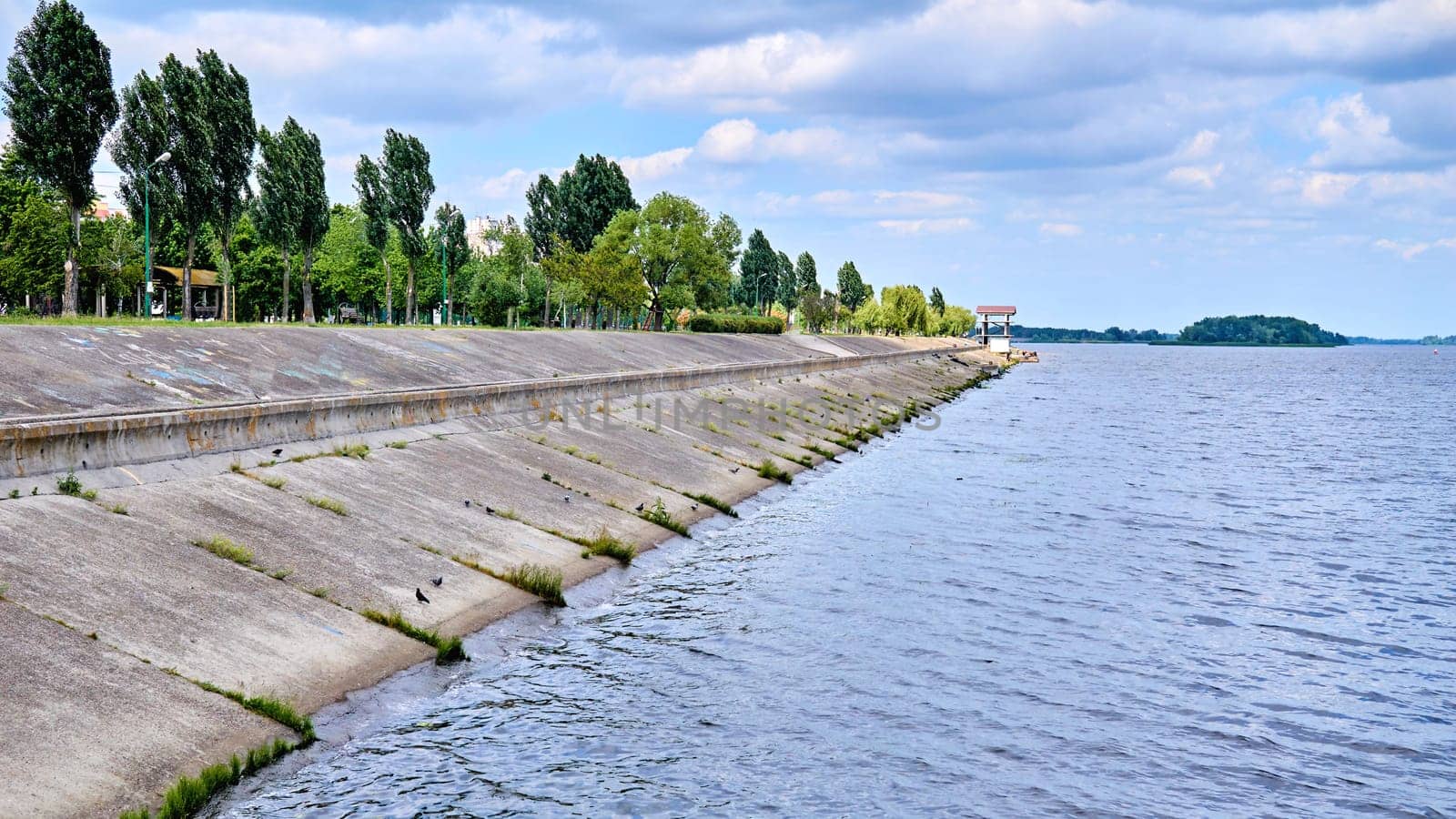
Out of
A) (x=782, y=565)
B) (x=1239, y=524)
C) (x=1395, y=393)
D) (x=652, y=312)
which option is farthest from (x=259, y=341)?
(x=1395, y=393)

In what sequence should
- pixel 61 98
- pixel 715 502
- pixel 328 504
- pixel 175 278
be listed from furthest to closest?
1. pixel 175 278
2. pixel 61 98
3. pixel 715 502
4. pixel 328 504

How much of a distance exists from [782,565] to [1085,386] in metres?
109

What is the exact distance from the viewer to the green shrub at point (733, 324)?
122m

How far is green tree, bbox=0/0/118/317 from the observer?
179 ft

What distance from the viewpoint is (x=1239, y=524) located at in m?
32.2

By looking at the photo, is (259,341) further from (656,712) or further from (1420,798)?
(1420,798)

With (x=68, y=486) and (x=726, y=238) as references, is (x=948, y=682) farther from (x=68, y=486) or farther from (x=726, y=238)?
(x=726, y=238)

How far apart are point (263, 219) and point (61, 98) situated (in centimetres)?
4354

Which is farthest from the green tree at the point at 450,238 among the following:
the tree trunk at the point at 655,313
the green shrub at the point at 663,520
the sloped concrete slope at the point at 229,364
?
the green shrub at the point at 663,520

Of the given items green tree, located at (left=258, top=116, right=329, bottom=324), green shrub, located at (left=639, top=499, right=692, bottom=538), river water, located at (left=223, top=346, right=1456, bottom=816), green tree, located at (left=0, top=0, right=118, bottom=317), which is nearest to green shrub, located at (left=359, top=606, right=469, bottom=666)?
river water, located at (left=223, top=346, right=1456, bottom=816)

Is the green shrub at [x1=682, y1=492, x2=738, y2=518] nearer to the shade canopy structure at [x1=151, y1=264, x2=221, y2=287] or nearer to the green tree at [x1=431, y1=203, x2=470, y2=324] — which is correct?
the green tree at [x1=431, y1=203, x2=470, y2=324]

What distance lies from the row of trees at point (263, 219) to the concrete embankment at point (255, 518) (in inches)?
1104

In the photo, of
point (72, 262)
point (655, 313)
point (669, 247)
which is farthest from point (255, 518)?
point (655, 313)

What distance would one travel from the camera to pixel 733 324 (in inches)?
5079
